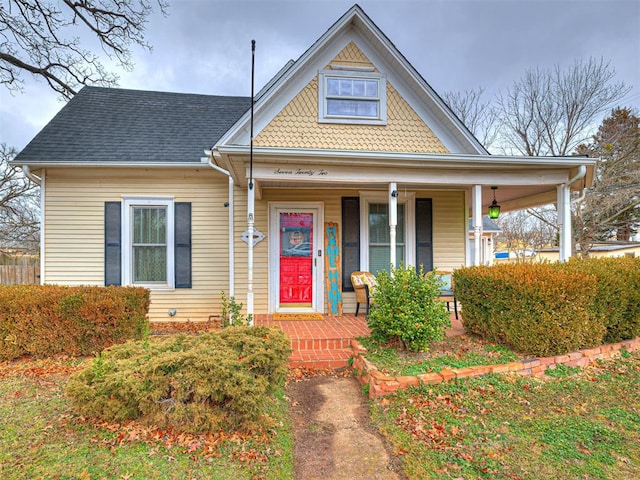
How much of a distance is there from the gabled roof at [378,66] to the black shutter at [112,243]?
264 centimetres

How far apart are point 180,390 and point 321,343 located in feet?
7.94

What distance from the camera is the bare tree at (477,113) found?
64.5 ft

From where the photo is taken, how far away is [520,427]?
2.88m

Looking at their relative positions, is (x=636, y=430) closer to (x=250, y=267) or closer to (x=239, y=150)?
(x=250, y=267)

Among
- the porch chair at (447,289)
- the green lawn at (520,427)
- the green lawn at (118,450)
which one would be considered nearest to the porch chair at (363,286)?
the porch chair at (447,289)

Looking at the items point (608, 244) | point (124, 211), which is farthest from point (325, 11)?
point (608, 244)

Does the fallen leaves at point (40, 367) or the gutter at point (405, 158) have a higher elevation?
the gutter at point (405, 158)

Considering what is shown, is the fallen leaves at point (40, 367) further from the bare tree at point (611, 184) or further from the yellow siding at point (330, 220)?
the bare tree at point (611, 184)

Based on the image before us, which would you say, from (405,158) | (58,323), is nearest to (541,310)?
(405,158)

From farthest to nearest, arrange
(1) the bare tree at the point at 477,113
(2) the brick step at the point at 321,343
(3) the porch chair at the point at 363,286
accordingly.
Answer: (1) the bare tree at the point at 477,113 < (3) the porch chair at the point at 363,286 < (2) the brick step at the point at 321,343

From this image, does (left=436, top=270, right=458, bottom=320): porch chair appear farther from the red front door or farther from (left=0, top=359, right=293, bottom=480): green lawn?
(left=0, top=359, right=293, bottom=480): green lawn

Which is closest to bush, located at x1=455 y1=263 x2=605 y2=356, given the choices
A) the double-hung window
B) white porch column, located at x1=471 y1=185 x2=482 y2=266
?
white porch column, located at x1=471 y1=185 x2=482 y2=266

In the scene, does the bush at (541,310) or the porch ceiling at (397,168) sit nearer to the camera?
the bush at (541,310)

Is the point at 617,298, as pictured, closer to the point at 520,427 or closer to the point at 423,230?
the point at 520,427
